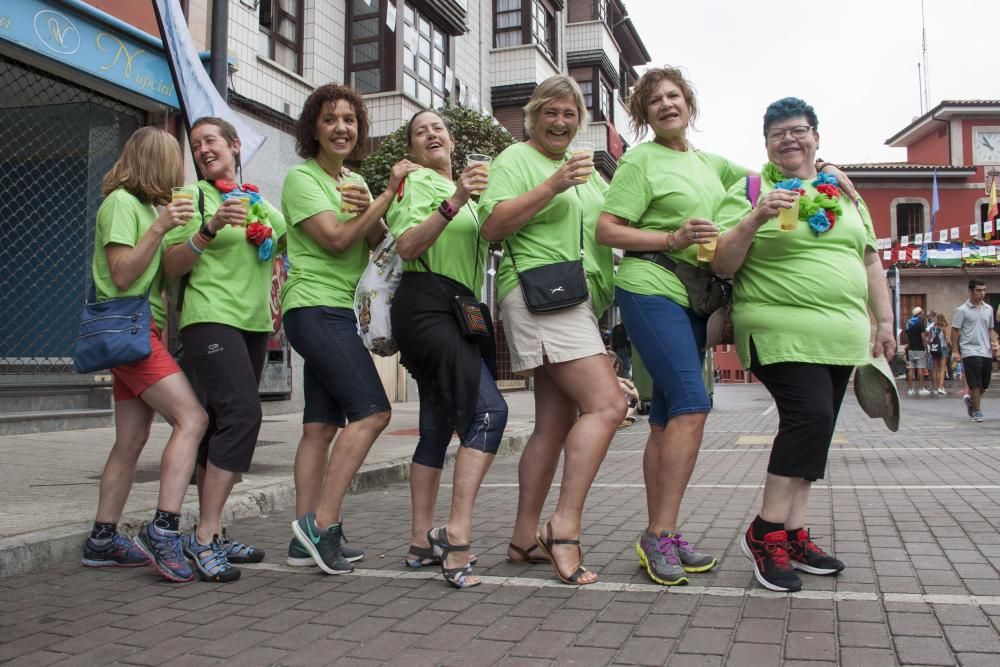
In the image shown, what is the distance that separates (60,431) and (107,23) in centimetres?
415

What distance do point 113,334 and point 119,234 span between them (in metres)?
0.42

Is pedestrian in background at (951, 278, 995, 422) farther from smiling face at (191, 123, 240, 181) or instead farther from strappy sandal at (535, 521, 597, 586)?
smiling face at (191, 123, 240, 181)

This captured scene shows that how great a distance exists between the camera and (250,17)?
12.8 meters

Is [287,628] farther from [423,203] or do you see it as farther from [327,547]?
[423,203]

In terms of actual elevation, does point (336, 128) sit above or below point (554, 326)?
above

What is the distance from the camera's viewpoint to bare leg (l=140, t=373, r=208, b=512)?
3.73 meters

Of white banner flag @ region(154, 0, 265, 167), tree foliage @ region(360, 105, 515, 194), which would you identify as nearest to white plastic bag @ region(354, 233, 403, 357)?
white banner flag @ region(154, 0, 265, 167)

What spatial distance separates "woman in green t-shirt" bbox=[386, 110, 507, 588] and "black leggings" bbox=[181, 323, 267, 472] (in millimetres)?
691

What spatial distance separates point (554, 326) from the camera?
3566mm

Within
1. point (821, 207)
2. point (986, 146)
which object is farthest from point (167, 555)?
point (986, 146)

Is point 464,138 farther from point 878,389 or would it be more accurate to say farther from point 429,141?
point 878,389

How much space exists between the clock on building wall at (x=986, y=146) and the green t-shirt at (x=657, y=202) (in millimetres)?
45022

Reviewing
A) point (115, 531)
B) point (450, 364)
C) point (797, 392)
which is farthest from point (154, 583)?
point (797, 392)

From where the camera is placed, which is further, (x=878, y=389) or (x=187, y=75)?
(x=187, y=75)
